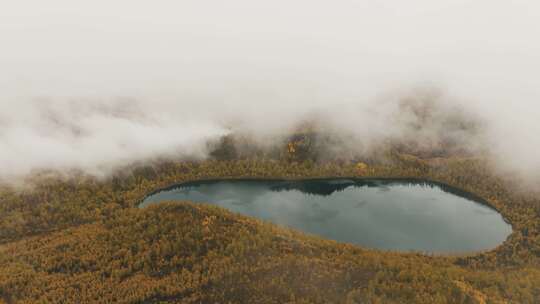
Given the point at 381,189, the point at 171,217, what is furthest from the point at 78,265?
the point at 381,189

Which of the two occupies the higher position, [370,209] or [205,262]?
[370,209]

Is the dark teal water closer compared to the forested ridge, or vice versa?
the forested ridge

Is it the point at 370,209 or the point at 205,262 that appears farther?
the point at 370,209

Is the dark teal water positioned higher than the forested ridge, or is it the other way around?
the dark teal water

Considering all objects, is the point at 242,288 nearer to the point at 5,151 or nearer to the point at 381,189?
the point at 381,189

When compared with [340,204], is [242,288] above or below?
below
